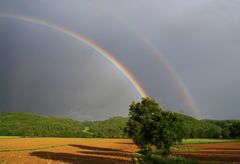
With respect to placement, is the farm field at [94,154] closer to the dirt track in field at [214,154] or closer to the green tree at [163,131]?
the dirt track in field at [214,154]

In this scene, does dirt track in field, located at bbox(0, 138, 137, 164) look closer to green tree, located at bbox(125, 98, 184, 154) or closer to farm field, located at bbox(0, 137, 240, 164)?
farm field, located at bbox(0, 137, 240, 164)

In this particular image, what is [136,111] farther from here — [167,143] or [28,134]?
[28,134]

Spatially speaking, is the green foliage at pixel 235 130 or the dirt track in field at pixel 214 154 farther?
the green foliage at pixel 235 130

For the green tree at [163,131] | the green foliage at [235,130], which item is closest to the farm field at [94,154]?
the green tree at [163,131]

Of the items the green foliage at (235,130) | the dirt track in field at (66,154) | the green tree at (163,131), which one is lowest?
the dirt track in field at (66,154)

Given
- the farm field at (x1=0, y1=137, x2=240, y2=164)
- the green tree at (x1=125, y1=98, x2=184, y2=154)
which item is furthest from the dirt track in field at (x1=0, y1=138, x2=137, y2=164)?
the green tree at (x1=125, y1=98, x2=184, y2=154)

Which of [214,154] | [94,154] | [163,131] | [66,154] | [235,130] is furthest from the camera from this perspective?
[235,130]

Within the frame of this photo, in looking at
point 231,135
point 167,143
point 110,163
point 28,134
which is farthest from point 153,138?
point 28,134

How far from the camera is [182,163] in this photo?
110 feet

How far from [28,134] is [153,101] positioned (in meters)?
145

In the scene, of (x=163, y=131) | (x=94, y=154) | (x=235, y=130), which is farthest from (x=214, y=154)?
(x=235, y=130)

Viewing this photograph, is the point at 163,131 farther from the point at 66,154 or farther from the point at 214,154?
the point at 66,154

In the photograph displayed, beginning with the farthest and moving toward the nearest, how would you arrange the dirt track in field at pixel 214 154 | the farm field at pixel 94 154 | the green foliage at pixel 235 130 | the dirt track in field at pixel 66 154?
the green foliage at pixel 235 130
the dirt track in field at pixel 66 154
the farm field at pixel 94 154
the dirt track in field at pixel 214 154

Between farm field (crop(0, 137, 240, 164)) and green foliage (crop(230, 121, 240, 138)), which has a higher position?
green foliage (crop(230, 121, 240, 138))
